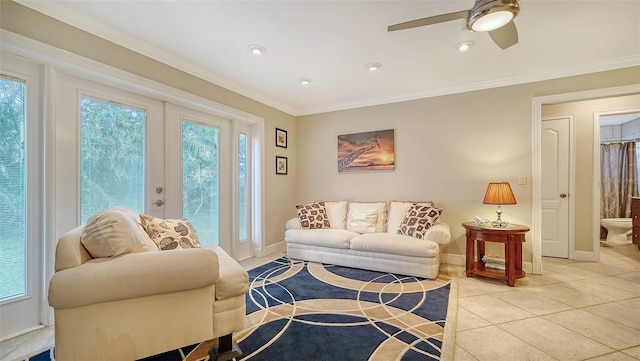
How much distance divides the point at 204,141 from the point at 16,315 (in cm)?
215

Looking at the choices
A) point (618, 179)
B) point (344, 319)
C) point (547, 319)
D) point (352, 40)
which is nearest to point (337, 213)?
point (344, 319)

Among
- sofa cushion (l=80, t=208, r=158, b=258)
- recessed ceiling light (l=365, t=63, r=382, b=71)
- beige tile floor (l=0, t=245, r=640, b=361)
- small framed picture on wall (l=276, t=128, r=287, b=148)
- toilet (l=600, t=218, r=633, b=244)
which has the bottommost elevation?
beige tile floor (l=0, t=245, r=640, b=361)

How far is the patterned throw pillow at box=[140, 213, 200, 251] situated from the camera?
1936 millimetres

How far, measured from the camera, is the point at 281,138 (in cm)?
438

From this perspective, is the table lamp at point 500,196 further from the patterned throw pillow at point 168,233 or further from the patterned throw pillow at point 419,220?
the patterned throw pillow at point 168,233

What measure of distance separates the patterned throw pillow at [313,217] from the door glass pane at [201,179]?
1.17 metres

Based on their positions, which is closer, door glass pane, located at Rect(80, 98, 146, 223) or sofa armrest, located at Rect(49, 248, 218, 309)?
sofa armrest, located at Rect(49, 248, 218, 309)

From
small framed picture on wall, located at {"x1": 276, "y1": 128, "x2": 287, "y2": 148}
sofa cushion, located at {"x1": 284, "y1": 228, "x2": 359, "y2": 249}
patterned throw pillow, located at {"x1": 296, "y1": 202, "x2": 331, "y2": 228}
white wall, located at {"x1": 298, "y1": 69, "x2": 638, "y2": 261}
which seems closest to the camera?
white wall, located at {"x1": 298, "y1": 69, "x2": 638, "y2": 261}

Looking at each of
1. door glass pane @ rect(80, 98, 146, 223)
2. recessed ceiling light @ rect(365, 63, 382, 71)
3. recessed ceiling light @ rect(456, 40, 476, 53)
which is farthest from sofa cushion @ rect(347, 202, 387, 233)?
door glass pane @ rect(80, 98, 146, 223)

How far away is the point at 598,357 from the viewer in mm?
1627

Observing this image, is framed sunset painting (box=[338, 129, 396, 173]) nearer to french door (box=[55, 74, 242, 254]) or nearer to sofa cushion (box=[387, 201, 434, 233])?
sofa cushion (box=[387, 201, 434, 233])

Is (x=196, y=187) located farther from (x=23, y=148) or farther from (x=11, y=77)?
(x=11, y=77)

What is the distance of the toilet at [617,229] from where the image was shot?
14.8 feet

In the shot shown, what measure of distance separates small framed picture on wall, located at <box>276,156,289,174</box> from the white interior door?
12.9 ft
